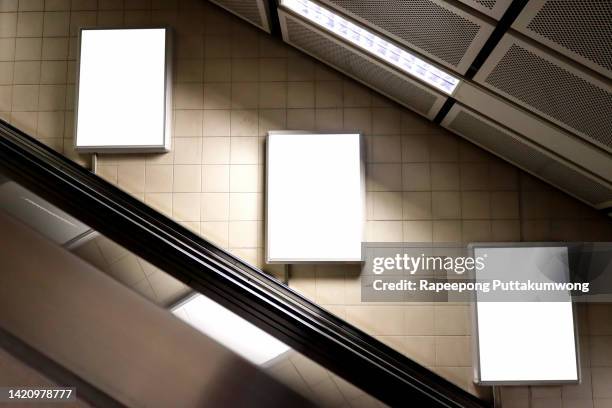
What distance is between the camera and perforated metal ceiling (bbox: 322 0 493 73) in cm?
293

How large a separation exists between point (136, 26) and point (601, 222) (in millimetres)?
3828

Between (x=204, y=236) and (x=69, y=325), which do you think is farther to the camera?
(x=204, y=236)

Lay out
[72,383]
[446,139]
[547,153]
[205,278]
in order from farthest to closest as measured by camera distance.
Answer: [446,139] < [547,153] < [205,278] < [72,383]

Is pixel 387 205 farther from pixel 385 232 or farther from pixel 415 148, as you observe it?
pixel 415 148

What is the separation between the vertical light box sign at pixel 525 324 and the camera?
3945mm

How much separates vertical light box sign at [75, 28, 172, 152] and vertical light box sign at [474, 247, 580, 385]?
2588 millimetres

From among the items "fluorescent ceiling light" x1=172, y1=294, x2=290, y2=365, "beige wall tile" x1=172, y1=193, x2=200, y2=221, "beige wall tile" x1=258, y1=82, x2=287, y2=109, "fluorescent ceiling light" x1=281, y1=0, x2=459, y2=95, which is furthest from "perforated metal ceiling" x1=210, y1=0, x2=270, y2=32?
"fluorescent ceiling light" x1=172, y1=294, x2=290, y2=365

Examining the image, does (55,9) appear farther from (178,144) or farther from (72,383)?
(72,383)

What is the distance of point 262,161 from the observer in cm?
427

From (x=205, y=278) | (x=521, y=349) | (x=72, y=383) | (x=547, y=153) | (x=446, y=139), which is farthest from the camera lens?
(x=446, y=139)

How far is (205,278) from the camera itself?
5.37 ft

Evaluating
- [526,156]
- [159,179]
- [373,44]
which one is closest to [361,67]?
[373,44]

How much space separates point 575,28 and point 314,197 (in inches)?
83.8

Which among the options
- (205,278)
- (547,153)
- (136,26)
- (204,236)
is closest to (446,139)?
(547,153)
